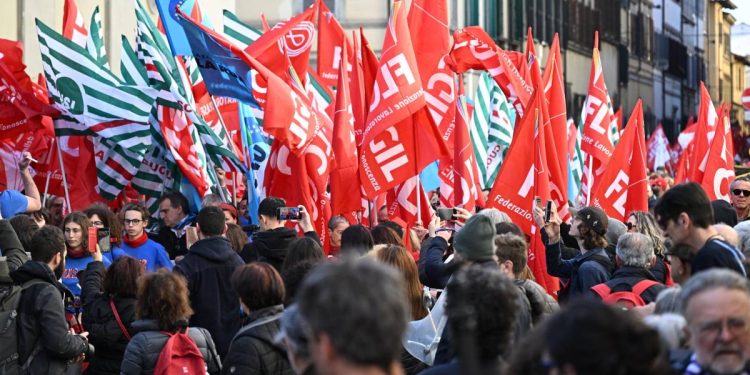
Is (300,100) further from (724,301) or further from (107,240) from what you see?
(724,301)

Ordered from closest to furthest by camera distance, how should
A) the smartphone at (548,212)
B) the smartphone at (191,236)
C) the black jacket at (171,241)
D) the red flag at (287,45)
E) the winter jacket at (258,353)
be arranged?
the winter jacket at (258,353) → the smartphone at (548,212) → the smartphone at (191,236) → the black jacket at (171,241) → the red flag at (287,45)

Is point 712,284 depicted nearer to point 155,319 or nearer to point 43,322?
point 155,319

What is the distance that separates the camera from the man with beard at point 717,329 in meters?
4.33

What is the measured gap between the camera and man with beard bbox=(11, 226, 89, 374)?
7762 millimetres

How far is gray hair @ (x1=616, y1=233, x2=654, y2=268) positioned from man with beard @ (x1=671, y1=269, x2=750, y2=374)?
3.34 metres

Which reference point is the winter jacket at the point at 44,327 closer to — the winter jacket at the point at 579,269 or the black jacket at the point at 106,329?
the black jacket at the point at 106,329

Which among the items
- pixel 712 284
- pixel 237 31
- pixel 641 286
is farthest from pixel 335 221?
pixel 712 284

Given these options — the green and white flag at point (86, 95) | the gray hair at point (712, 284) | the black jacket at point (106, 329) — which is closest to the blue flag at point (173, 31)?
the green and white flag at point (86, 95)

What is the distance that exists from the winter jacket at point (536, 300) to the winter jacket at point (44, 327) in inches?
99.5

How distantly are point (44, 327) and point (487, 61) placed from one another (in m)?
8.02

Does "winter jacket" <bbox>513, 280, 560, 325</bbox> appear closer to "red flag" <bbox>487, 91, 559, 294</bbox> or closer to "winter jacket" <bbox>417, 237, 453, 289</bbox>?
"winter jacket" <bbox>417, 237, 453, 289</bbox>

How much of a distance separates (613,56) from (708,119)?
1737 inches

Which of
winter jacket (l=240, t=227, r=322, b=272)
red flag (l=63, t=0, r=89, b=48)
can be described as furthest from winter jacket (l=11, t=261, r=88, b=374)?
red flag (l=63, t=0, r=89, b=48)

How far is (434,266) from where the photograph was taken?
789cm
